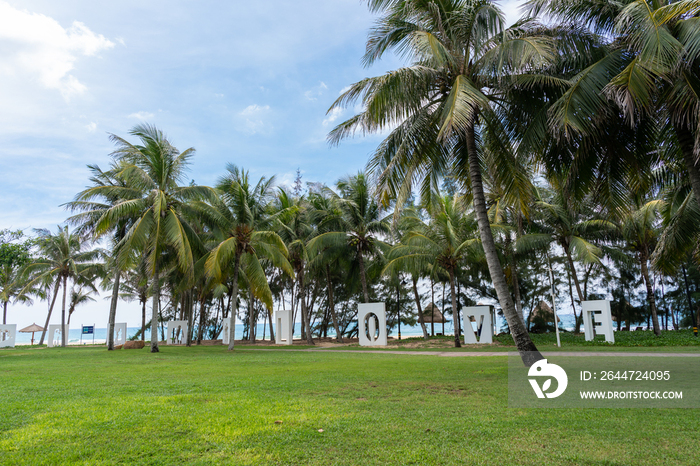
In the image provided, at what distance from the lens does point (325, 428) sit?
13.6 feet

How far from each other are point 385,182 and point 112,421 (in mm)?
7651

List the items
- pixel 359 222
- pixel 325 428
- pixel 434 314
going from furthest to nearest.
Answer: pixel 434 314 < pixel 359 222 < pixel 325 428

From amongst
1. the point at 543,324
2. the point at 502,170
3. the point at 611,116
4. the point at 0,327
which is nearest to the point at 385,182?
the point at 502,170

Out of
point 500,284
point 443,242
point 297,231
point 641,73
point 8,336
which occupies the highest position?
point 297,231

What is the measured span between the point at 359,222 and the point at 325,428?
64.3ft

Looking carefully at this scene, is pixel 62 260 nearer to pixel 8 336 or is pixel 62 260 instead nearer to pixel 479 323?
pixel 8 336

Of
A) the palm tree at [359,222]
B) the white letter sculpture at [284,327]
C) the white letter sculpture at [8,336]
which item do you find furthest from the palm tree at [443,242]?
the white letter sculpture at [8,336]

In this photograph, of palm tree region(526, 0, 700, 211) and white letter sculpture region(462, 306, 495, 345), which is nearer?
palm tree region(526, 0, 700, 211)

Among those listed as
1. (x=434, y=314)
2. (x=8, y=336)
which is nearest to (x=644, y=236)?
(x=434, y=314)

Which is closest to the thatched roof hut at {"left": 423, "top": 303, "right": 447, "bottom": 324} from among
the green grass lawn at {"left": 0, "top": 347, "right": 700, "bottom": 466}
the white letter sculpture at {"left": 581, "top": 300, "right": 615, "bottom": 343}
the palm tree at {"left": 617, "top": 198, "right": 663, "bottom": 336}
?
the palm tree at {"left": 617, "top": 198, "right": 663, "bottom": 336}

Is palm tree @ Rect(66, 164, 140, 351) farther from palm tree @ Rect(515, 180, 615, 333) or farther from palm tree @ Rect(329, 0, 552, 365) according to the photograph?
palm tree @ Rect(515, 180, 615, 333)

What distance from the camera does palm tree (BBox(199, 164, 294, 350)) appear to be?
58.5 feet

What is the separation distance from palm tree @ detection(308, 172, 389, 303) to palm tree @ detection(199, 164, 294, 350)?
14.1ft

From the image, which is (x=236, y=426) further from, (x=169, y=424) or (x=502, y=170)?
(x=502, y=170)
